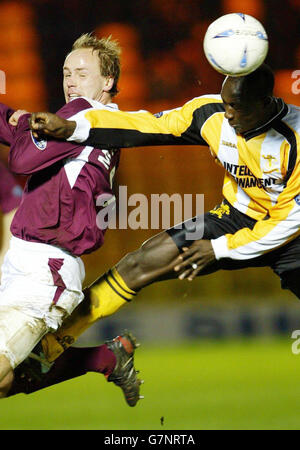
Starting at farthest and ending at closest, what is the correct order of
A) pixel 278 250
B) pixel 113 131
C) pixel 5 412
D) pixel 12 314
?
pixel 5 412
pixel 278 250
pixel 113 131
pixel 12 314

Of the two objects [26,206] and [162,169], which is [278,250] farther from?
[162,169]

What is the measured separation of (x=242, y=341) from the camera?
6727 mm

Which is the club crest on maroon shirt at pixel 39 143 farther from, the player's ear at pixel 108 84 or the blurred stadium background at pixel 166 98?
the blurred stadium background at pixel 166 98

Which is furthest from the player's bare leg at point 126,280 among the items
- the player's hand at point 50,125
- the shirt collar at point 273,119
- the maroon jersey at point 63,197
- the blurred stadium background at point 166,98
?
the blurred stadium background at point 166,98

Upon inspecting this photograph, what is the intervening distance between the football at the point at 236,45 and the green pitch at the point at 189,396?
2268 millimetres

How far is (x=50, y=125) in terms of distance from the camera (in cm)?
336

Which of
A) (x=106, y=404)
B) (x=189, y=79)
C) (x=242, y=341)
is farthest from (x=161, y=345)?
(x=189, y=79)

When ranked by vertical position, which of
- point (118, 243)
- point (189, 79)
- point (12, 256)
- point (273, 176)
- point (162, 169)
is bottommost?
point (12, 256)

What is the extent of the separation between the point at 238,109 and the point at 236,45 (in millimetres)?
323

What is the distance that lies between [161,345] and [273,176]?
3220 mm

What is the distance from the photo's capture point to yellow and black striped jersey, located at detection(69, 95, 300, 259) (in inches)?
142

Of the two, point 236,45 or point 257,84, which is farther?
point 257,84

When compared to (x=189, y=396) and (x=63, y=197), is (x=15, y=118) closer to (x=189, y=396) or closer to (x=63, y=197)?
(x=63, y=197)

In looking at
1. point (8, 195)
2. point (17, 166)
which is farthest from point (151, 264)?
point (8, 195)
